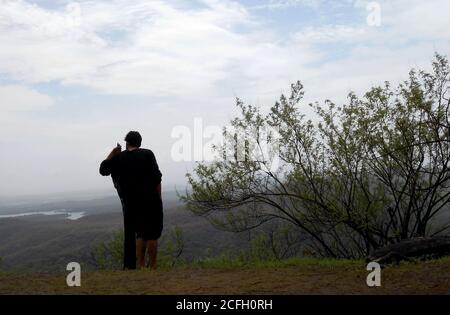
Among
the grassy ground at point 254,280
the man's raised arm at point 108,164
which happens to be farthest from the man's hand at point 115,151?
the grassy ground at point 254,280

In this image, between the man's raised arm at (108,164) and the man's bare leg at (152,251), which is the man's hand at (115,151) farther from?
the man's bare leg at (152,251)

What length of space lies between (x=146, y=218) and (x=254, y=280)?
84.7 inches

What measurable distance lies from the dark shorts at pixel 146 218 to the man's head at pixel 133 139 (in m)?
0.96

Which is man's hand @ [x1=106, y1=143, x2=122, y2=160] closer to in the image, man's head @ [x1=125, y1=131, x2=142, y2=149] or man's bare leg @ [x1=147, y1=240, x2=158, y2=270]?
man's head @ [x1=125, y1=131, x2=142, y2=149]

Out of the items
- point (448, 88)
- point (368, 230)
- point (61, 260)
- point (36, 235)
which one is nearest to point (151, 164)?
point (368, 230)

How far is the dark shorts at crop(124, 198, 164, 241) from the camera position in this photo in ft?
25.2

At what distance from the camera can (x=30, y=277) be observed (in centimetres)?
723

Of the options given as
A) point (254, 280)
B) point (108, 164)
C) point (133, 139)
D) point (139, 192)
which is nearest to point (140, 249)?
point (139, 192)

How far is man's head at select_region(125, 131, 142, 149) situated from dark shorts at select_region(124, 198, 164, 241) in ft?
3.16

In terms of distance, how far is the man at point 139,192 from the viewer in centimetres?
770

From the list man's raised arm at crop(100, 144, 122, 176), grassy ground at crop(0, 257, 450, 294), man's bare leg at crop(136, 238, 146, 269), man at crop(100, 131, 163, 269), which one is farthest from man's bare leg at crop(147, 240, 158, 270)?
man's raised arm at crop(100, 144, 122, 176)

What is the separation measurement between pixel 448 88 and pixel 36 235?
100365mm

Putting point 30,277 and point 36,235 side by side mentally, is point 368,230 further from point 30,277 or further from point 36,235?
point 36,235
